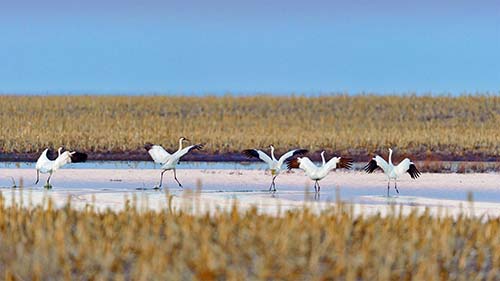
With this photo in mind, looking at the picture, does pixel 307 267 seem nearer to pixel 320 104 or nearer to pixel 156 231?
pixel 156 231

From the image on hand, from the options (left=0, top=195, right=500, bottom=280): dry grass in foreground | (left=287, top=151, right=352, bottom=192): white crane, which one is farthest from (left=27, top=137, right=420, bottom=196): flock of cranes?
(left=0, top=195, right=500, bottom=280): dry grass in foreground

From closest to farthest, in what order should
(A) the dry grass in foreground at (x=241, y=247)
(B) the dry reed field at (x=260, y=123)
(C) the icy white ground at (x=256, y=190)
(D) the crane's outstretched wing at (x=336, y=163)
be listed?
(A) the dry grass in foreground at (x=241, y=247), (C) the icy white ground at (x=256, y=190), (D) the crane's outstretched wing at (x=336, y=163), (B) the dry reed field at (x=260, y=123)

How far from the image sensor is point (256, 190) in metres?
19.4

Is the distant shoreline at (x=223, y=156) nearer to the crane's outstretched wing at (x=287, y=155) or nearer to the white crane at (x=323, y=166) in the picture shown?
the crane's outstretched wing at (x=287, y=155)

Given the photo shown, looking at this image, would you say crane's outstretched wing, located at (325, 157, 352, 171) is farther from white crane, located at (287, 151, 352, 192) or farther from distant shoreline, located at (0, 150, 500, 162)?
distant shoreline, located at (0, 150, 500, 162)

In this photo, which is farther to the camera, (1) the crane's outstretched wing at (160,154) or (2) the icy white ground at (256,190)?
(1) the crane's outstretched wing at (160,154)

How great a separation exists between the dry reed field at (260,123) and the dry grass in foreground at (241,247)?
19.7 meters

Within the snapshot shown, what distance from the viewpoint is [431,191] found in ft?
64.7

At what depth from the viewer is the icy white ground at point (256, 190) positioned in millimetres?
16062

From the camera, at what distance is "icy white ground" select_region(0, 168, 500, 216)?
1606cm

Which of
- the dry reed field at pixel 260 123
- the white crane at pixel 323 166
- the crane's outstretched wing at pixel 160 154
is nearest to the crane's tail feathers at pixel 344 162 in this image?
the white crane at pixel 323 166

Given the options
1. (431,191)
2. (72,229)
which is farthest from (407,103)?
(72,229)

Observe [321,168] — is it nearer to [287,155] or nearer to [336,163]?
[336,163]

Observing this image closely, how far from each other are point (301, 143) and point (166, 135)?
5.32 meters
